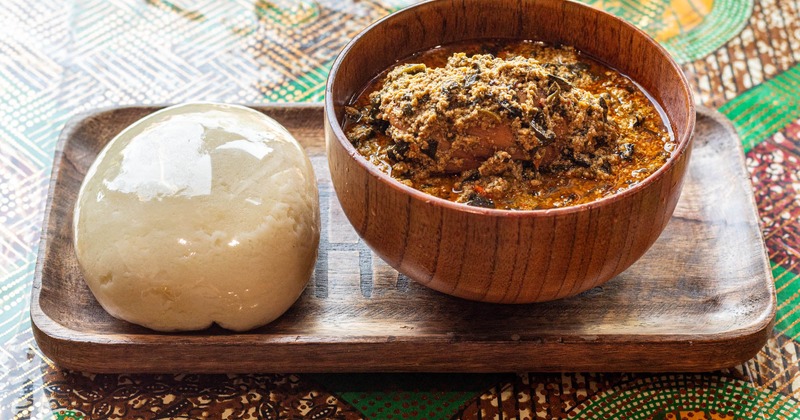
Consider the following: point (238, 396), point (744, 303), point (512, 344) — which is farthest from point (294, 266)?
point (744, 303)

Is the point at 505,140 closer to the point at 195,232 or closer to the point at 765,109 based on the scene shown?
the point at 195,232

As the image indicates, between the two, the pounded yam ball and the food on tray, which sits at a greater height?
the food on tray

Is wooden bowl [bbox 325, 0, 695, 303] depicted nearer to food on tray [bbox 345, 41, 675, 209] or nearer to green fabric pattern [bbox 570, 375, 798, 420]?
food on tray [bbox 345, 41, 675, 209]

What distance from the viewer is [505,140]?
1557 millimetres

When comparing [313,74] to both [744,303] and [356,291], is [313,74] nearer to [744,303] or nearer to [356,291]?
[356,291]

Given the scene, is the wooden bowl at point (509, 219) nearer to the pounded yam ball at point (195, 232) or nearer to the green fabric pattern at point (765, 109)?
the pounded yam ball at point (195, 232)

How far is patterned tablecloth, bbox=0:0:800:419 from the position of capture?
5.55 feet

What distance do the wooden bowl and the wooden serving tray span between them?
0.34ft

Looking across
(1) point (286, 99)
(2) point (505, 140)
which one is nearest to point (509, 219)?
(2) point (505, 140)

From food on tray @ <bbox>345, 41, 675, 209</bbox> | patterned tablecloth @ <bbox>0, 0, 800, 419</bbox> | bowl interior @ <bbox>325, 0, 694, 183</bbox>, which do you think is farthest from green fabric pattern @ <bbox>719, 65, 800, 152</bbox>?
food on tray @ <bbox>345, 41, 675, 209</bbox>

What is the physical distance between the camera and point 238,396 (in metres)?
1.70

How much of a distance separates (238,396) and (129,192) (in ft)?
1.44

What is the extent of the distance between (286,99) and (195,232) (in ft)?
2.90

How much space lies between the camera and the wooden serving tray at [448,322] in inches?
64.3
